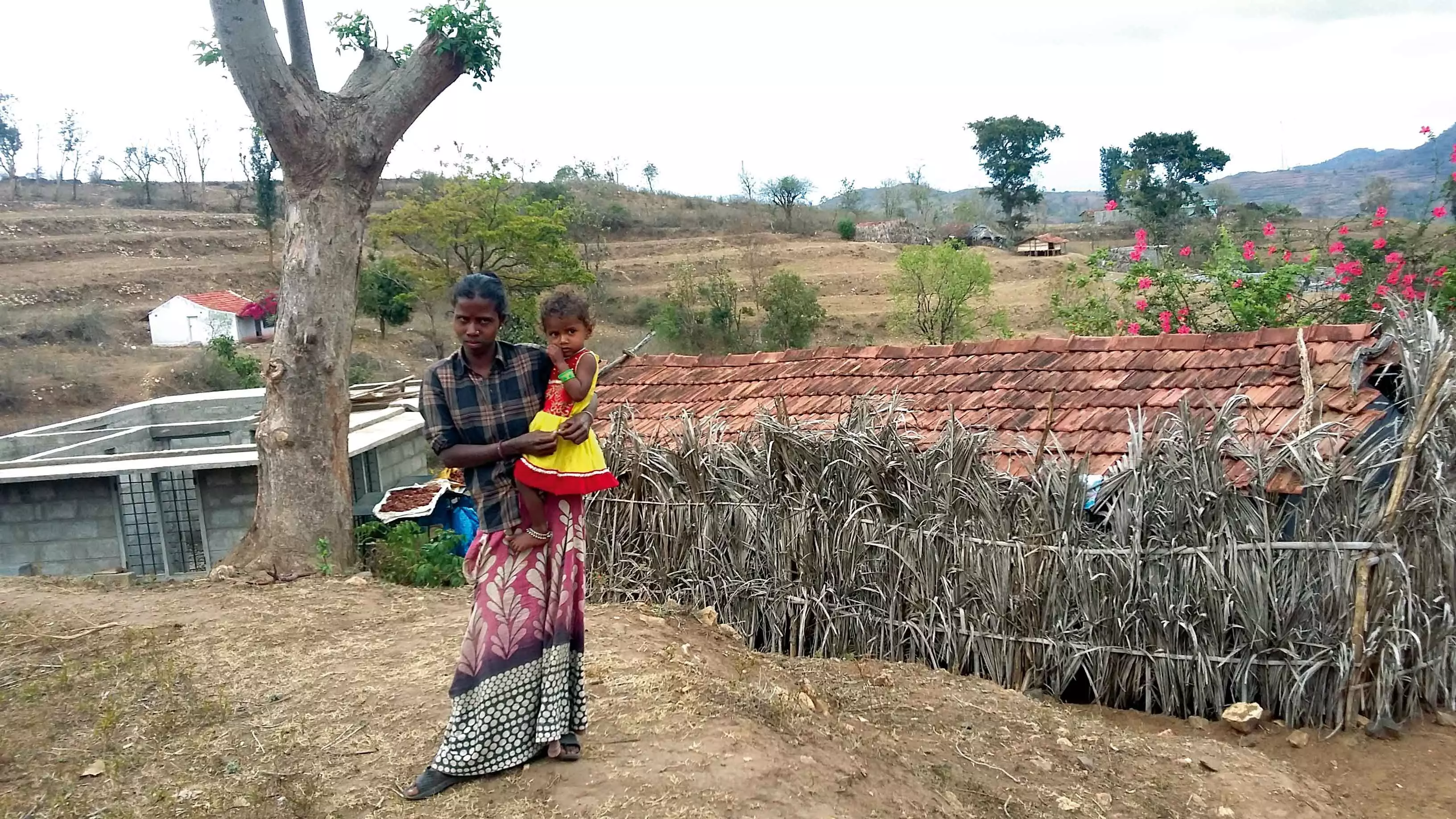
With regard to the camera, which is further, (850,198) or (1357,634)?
(850,198)

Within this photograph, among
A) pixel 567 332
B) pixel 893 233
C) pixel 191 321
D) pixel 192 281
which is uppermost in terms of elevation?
pixel 893 233

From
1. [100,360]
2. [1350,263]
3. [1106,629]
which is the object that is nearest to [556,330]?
[1106,629]

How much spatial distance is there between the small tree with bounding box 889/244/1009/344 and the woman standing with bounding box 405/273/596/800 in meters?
18.9

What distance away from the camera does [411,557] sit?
7.06 m

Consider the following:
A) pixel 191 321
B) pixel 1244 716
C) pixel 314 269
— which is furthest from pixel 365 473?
pixel 191 321

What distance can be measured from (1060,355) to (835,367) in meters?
1.76

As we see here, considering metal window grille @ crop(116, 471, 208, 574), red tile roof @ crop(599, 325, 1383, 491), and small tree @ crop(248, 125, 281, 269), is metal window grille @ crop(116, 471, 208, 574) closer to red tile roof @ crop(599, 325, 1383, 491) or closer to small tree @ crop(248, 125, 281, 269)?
red tile roof @ crop(599, 325, 1383, 491)

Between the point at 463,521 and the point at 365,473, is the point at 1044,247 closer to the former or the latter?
the point at 365,473

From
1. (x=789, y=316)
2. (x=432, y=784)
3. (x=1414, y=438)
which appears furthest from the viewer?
(x=789, y=316)

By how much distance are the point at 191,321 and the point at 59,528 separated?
2009cm

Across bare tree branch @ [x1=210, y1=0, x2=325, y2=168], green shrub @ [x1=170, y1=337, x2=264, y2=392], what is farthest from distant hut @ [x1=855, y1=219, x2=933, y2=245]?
bare tree branch @ [x1=210, y1=0, x2=325, y2=168]

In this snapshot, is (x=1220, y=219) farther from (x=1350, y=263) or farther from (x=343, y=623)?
(x=343, y=623)

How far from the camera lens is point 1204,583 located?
15.9ft

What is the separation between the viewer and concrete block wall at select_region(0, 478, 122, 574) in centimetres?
823
